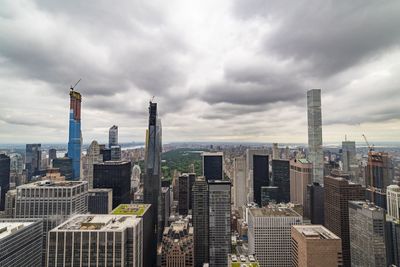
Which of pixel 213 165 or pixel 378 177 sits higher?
pixel 213 165

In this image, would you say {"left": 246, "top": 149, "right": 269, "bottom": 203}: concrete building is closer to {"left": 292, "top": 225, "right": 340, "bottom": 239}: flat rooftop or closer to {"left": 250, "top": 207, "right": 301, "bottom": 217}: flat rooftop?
{"left": 250, "top": 207, "right": 301, "bottom": 217}: flat rooftop

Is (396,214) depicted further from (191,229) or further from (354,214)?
Result: (191,229)

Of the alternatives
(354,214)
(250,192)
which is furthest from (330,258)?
(250,192)

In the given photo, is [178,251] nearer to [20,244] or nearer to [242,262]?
[242,262]

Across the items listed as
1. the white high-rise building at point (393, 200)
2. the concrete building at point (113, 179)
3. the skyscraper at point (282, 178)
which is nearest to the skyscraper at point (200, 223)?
the concrete building at point (113, 179)

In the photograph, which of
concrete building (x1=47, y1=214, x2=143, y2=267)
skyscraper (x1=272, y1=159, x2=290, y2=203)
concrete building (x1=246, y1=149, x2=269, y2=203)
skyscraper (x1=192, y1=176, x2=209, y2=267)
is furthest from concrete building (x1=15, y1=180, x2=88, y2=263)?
skyscraper (x1=272, y1=159, x2=290, y2=203)

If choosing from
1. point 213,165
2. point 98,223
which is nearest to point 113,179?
point 213,165
